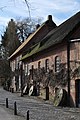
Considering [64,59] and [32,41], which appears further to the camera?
[32,41]

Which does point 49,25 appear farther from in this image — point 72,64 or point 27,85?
point 72,64

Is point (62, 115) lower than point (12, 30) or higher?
lower

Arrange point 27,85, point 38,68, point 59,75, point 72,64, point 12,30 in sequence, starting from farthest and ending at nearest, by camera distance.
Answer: point 12,30 < point 27,85 < point 38,68 < point 59,75 < point 72,64

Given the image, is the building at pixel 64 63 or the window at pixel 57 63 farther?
the window at pixel 57 63

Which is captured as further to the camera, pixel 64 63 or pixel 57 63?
pixel 57 63

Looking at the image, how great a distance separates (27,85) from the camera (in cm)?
4744

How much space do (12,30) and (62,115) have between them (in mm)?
63221

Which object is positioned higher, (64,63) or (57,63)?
(57,63)

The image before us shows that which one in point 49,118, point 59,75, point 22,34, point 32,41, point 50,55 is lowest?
point 49,118

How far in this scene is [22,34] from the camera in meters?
85.6

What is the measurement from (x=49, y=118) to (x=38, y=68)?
20.2m

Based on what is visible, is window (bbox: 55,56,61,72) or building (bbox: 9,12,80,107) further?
window (bbox: 55,56,61,72)

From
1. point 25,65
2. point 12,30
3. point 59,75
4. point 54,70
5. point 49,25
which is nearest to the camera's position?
point 59,75

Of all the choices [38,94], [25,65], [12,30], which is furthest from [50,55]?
[12,30]
